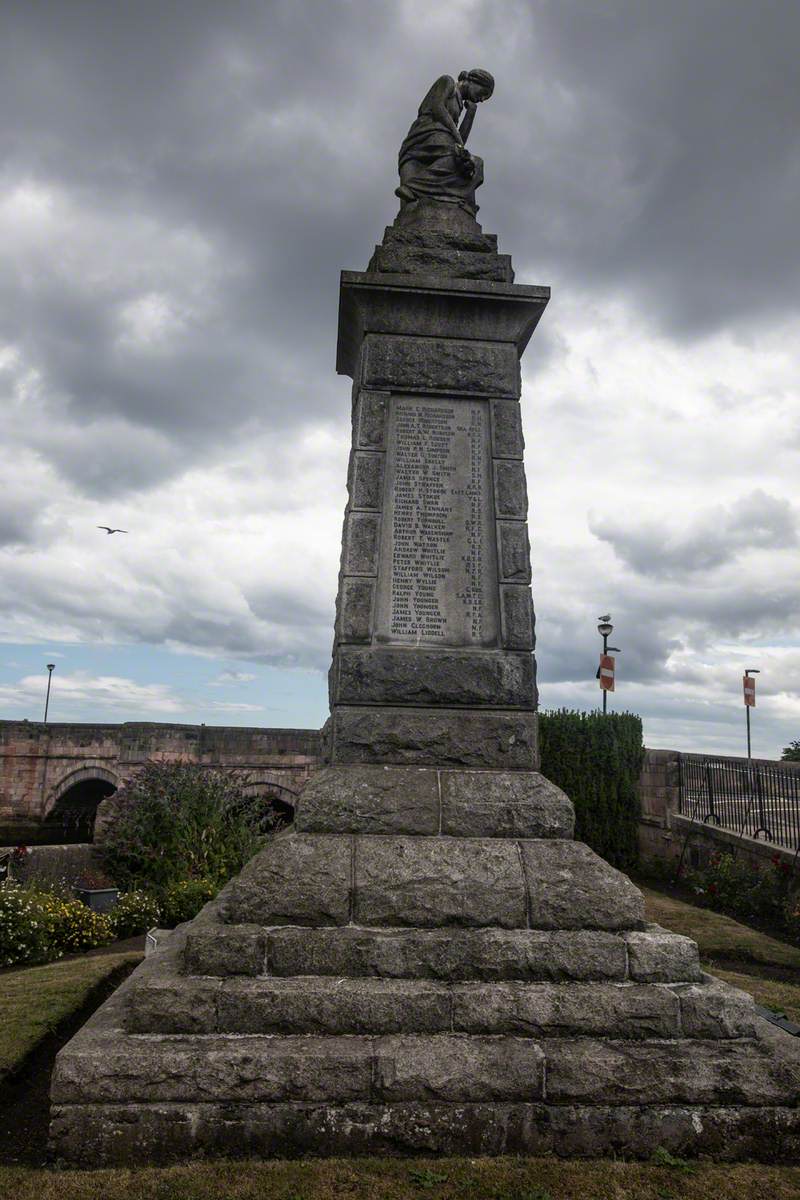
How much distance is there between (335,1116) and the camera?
3994mm

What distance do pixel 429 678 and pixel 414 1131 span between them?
250cm

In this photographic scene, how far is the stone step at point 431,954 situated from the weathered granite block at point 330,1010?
0.15 meters

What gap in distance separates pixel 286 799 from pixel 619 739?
9.40 metres

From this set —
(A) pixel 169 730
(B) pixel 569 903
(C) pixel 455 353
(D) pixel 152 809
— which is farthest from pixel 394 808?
(A) pixel 169 730

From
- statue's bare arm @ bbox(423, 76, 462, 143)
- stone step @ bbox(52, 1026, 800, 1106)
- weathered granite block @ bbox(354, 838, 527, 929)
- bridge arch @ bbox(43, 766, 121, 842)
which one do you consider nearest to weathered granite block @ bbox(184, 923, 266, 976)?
stone step @ bbox(52, 1026, 800, 1106)

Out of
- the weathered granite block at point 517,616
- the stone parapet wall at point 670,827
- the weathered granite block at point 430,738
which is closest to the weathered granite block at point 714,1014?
the weathered granite block at point 430,738

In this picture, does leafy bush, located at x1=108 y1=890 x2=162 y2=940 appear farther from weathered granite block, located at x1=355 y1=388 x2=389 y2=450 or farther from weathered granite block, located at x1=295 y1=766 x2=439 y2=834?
weathered granite block, located at x1=355 y1=388 x2=389 y2=450

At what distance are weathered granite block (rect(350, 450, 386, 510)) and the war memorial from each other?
0.06 feet

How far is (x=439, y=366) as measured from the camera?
609cm

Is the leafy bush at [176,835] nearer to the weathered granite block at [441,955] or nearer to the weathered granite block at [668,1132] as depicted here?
the weathered granite block at [441,955]

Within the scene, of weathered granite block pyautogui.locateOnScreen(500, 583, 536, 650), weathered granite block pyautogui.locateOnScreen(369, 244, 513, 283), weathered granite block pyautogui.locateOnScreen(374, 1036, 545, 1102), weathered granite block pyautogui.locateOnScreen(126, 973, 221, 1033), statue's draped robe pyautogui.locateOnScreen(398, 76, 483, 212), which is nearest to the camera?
weathered granite block pyautogui.locateOnScreen(374, 1036, 545, 1102)

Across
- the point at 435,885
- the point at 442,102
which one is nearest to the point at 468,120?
the point at 442,102

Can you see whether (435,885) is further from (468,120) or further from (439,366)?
(468,120)

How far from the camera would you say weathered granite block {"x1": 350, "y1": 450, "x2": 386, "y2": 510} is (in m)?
5.77
